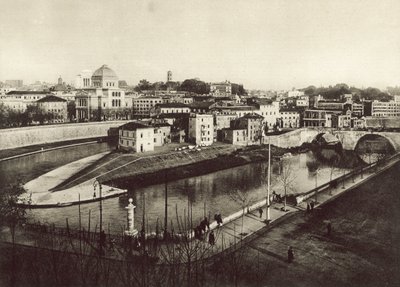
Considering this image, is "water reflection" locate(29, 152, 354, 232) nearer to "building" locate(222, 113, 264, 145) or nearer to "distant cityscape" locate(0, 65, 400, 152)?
"building" locate(222, 113, 264, 145)

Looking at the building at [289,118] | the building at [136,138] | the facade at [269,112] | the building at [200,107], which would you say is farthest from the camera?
the building at [289,118]

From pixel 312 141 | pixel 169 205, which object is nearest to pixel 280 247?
pixel 169 205

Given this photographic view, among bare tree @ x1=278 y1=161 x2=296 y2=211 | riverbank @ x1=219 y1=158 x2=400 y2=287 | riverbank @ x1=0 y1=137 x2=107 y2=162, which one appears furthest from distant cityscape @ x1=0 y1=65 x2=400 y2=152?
riverbank @ x1=219 y1=158 x2=400 y2=287

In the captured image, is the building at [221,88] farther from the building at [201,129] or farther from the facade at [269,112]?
the building at [201,129]

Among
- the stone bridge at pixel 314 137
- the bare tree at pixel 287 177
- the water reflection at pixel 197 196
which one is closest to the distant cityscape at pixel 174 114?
the stone bridge at pixel 314 137

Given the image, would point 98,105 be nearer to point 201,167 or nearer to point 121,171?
point 201,167

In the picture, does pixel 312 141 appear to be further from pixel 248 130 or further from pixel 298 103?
pixel 298 103
